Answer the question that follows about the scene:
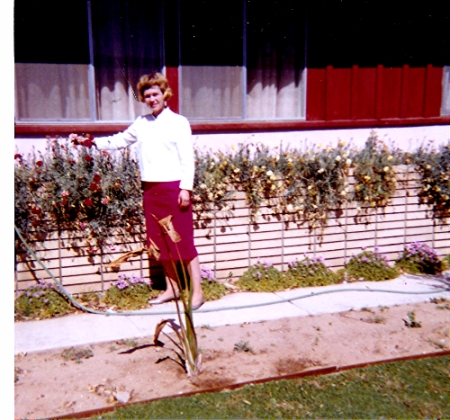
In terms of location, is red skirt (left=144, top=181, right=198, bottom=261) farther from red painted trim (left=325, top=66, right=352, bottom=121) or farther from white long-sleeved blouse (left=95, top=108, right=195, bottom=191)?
red painted trim (left=325, top=66, right=352, bottom=121)

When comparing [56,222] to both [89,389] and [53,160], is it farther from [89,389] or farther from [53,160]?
[89,389]

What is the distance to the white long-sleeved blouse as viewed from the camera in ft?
15.2

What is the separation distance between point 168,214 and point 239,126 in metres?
1.90

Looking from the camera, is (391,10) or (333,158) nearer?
(333,158)

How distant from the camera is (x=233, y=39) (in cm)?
635

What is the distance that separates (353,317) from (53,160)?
2.94 m

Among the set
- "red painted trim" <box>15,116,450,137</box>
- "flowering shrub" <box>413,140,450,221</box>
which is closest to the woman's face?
"red painted trim" <box>15,116,450,137</box>

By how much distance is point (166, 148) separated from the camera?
4.67 metres

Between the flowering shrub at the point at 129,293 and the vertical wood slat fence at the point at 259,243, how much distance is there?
0.09 metres

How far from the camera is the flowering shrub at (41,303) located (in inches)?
187

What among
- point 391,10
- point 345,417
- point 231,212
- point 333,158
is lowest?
point 345,417

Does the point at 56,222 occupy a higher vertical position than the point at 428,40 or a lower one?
lower

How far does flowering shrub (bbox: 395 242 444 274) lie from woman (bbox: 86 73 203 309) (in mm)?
2578
